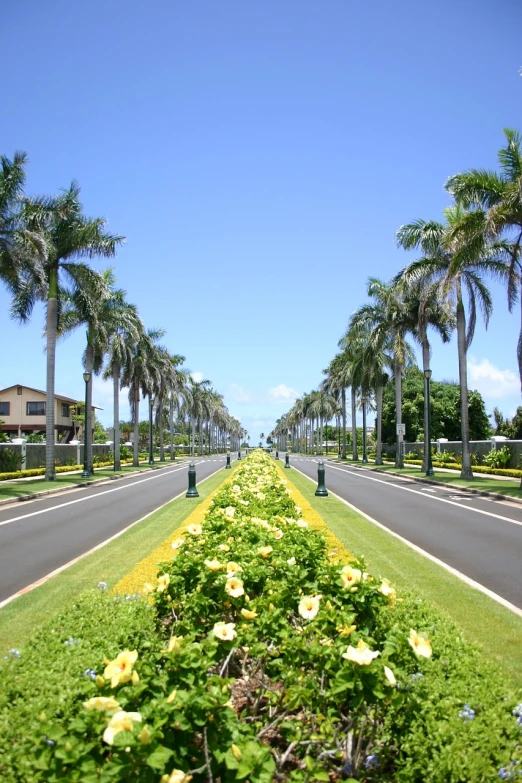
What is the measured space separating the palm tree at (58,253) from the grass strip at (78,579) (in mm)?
19020

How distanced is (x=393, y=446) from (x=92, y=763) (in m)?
63.3

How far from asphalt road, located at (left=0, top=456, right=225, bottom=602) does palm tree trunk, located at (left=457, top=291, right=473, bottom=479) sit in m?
12.7

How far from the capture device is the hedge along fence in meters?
2.52

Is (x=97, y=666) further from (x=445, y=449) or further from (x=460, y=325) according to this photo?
(x=445, y=449)

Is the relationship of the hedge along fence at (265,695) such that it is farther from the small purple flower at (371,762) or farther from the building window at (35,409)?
the building window at (35,409)

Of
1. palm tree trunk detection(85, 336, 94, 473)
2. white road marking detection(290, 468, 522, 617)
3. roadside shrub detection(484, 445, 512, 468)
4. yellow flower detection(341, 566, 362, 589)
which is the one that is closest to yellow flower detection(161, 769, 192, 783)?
yellow flower detection(341, 566, 362, 589)

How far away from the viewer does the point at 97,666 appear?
3.63m

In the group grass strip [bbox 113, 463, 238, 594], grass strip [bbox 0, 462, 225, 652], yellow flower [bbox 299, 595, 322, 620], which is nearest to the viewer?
yellow flower [bbox 299, 595, 322, 620]

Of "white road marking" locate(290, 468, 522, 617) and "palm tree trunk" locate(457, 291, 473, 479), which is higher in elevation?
"palm tree trunk" locate(457, 291, 473, 479)

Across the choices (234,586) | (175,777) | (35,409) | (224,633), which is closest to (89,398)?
(234,586)

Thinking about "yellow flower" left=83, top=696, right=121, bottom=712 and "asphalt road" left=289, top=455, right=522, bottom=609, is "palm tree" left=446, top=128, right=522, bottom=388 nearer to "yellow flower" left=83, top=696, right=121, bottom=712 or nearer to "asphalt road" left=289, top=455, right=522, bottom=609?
"asphalt road" left=289, top=455, right=522, bottom=609

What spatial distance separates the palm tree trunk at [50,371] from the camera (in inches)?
1192

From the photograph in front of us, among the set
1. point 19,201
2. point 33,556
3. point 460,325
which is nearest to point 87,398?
point 19,201

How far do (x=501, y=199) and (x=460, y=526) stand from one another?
13805 mm
